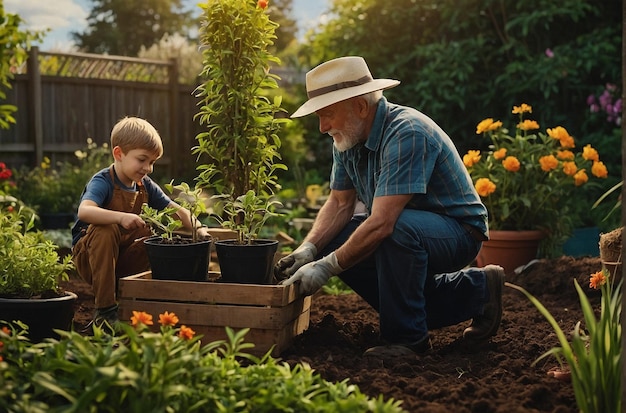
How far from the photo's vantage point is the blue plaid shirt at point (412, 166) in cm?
325

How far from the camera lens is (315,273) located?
10.8 feet

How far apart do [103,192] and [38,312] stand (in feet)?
2.50

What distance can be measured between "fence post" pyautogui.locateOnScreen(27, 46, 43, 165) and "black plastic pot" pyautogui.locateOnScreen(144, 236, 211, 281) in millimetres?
7313

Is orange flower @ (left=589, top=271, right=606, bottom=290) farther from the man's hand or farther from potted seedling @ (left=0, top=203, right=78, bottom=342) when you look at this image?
potted seedling @ (left=0, top=203, right=78, bottom=342)

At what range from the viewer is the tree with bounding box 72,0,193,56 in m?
30.3

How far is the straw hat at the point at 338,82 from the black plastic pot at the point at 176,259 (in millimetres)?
744

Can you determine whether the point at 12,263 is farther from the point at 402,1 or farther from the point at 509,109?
the point at 402,1

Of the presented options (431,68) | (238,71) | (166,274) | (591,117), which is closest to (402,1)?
(431,68)

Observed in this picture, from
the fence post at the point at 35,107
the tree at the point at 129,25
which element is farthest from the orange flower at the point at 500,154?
the tree at the point at 129,25

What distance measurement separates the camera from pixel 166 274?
3262 millimetres

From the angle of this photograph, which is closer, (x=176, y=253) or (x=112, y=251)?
(x=176, y=253)

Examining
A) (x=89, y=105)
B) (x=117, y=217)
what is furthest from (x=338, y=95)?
(x=89, y=105)

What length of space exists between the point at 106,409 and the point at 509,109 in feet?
21.7

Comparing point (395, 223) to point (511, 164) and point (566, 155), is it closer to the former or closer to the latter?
point (511, 164)
